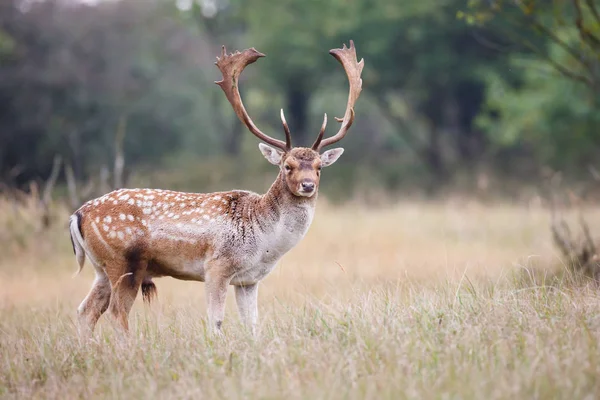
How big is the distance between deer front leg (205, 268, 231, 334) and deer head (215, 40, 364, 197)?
2.85 ft

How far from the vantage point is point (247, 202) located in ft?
22.6

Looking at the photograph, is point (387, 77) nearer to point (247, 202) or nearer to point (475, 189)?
point (475, 189)

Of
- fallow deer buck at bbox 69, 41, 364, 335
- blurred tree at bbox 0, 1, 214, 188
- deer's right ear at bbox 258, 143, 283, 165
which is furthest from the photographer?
blurred tree at bbox 0, 1, 214, 188

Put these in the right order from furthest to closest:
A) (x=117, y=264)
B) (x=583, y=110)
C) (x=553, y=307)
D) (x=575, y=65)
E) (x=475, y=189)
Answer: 1. (x=475, y=189)
2. (x=583, y=110)
3. (x=575, y=65)
4. (x=117, y=264)
5. (x=553, y=307)

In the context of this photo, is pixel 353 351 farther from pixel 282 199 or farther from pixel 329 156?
pixel 329 156

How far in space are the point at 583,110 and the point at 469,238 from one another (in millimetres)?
8640

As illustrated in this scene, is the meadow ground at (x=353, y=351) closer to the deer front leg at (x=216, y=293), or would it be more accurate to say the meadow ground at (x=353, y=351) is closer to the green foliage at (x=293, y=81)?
the deer front leg at (x=216, y=293)

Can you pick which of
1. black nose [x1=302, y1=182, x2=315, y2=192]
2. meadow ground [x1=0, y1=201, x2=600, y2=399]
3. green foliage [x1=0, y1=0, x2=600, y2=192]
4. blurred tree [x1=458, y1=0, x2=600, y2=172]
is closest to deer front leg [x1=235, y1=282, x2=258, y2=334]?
meadow ground [x1=0, y1=201, x2=600, y2=399]

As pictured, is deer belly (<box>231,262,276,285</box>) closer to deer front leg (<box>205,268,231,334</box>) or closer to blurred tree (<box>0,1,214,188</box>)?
deer front leg (<box>205,268,231,334</box>)

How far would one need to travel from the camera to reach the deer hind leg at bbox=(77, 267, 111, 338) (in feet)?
21.9

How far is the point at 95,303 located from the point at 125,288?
0.39 metres

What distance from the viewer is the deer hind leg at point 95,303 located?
6.69m

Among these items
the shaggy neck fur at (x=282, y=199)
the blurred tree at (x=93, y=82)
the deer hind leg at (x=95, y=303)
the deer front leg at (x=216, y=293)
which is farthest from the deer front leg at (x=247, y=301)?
the blurred tree at (x=93, y=82)

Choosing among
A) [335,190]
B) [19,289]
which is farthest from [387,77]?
[19,289]
